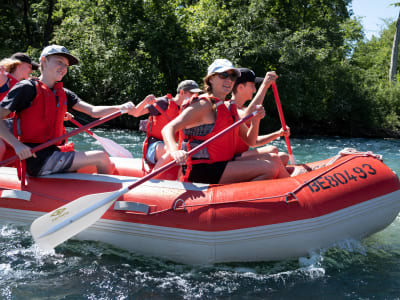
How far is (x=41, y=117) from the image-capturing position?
122 inches

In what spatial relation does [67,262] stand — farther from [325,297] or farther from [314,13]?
[314,13]

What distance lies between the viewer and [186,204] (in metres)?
2.75

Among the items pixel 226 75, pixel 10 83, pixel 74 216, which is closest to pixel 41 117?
pixel 74 216

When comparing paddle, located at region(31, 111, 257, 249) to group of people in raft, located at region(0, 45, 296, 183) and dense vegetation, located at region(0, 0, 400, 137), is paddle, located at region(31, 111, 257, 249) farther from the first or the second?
dense vegetation, located at region(0, 0, 400, 137)

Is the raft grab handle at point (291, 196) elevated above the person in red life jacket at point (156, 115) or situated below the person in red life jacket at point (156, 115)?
→ below

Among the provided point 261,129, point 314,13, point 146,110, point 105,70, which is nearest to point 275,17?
point 314,13

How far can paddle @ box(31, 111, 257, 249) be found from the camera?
2674mm

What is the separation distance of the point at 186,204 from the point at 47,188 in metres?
1.18

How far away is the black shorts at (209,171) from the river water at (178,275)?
0.67 m

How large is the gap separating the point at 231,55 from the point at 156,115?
929 centimetres

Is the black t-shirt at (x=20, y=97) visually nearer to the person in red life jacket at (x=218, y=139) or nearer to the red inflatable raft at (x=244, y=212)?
the red inflatable raft at (x=244, y=212)

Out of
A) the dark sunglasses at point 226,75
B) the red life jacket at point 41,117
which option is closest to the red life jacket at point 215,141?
the dark sunglasses at point 226,75

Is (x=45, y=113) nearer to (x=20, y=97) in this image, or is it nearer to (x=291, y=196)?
(x=20, y=97)

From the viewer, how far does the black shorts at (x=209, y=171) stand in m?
3.05
